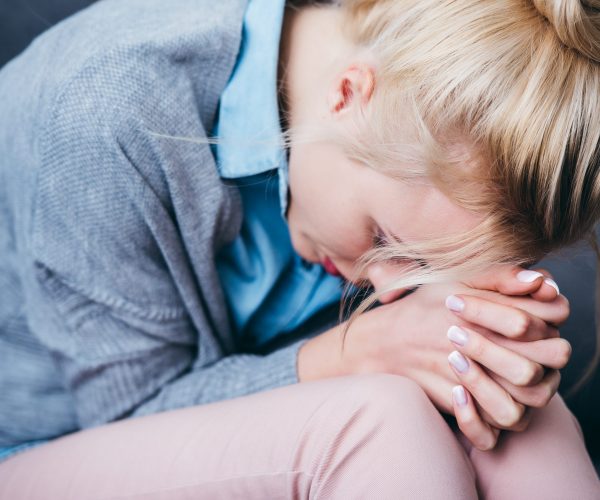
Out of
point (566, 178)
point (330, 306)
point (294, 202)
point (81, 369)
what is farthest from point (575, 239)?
point (81, 369)

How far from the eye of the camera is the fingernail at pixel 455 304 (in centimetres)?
62

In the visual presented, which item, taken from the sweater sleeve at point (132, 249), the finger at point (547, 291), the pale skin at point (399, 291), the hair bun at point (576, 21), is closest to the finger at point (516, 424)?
the pale skin at point (399, 291)

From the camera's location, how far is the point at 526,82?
52 cm

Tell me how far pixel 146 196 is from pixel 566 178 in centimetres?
41

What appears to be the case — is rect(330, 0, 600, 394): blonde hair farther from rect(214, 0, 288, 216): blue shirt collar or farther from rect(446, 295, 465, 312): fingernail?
rect(214, 0, 288, 216): blue shirt collar

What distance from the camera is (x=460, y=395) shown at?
0.63 metres

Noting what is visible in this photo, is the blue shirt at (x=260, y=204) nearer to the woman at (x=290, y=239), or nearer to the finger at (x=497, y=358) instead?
the woman at (x=290, y=239)

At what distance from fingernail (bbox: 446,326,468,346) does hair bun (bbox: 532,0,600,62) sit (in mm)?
260

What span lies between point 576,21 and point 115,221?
473mm

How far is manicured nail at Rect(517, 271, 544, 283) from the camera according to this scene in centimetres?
60

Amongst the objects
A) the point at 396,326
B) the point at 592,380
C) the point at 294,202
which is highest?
the point at 294,202

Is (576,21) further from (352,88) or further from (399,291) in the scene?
(399,291)

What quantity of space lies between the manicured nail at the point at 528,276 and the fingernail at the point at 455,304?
0.06 metres

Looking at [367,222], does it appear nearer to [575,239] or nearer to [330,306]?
[575,239]
